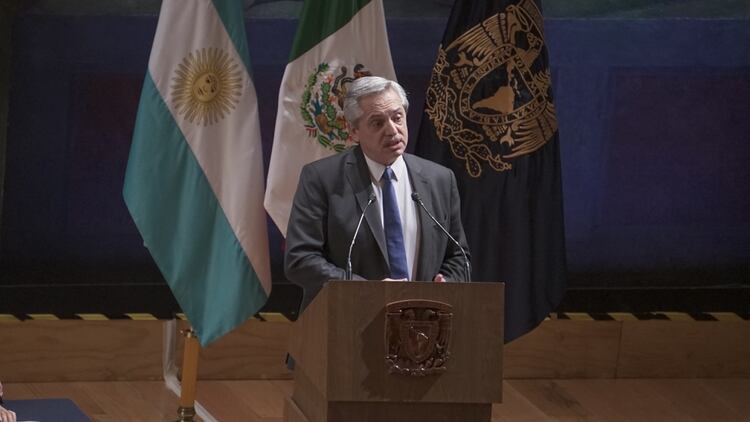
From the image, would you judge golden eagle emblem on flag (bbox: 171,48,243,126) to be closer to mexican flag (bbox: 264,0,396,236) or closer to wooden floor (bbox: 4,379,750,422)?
mexican flag (bbox: 264,0,396,236)

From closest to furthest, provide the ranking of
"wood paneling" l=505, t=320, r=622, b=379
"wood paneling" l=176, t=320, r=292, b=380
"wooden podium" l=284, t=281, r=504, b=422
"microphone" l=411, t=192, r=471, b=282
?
1. "wooden podium" l=284, t=281, r=504, b=422
2. "microphone" l=411, t=192, r=471, b=282
3. "wood paneling" l=176, t=320, r=292, b=380
4. "wood paneling" l=505, t=320, r=622, b=379

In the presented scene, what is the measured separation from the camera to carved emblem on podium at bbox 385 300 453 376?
4137mm

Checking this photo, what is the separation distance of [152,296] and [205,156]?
1414 millimetres

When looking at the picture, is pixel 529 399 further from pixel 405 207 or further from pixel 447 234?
pixel 447 234

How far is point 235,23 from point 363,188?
1408 millimetres

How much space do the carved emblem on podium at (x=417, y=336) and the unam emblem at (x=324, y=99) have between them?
2.10 m

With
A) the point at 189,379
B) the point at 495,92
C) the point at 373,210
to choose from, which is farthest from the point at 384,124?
the point at 189,379

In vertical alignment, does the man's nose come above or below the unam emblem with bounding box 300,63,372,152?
below

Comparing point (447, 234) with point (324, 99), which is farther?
point (324, 99)

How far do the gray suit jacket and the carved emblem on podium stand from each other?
2.20 feet

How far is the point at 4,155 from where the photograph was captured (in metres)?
6.81

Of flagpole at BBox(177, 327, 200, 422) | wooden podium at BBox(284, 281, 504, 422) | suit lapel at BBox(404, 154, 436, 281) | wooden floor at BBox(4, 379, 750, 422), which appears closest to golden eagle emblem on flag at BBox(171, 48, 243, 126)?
flagpole at BBox(177, 327, 200, 422)

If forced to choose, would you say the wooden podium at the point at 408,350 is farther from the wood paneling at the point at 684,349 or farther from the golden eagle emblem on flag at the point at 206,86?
the wood paneling at the point at 684,349

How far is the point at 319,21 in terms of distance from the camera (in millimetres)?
6141
